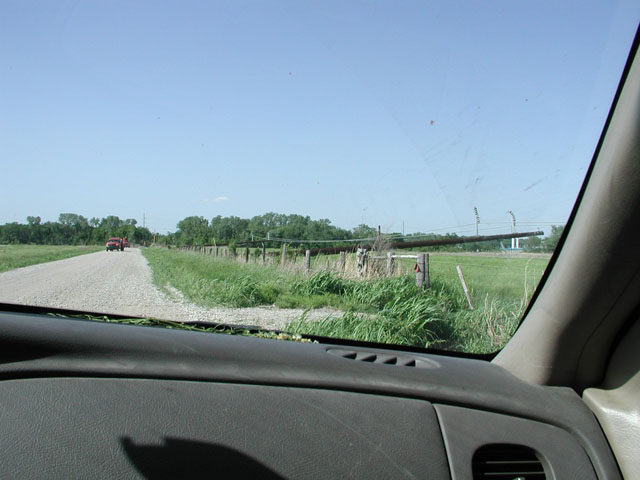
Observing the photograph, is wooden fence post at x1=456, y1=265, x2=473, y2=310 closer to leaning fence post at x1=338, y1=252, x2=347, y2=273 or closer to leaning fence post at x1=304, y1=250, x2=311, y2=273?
leaning fence post at x1=338, y1=252, x2=347, y2=273

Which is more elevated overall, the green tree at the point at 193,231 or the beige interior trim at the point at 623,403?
the green tree at the point at 193,231

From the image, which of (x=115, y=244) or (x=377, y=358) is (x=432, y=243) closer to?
(x=377, y=358)

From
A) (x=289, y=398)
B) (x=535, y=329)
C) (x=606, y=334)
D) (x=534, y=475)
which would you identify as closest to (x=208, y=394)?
(x=289, y=398)

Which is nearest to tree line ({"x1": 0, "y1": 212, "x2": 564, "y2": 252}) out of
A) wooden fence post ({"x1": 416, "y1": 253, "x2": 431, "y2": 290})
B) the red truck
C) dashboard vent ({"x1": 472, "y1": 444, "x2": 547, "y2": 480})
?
the red truck

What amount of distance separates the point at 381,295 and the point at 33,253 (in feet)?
7.36

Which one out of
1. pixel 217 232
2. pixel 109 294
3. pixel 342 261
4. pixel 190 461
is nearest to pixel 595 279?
pixel 190 461

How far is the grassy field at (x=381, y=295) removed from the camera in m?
3.02

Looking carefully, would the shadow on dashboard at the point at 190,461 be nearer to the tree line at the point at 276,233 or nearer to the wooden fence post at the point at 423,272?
the tree line at the point at 276,233

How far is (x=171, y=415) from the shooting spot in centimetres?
200

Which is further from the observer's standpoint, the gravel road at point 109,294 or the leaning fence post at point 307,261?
the leaning fence post at point 307,261

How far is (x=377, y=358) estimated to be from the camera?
252 cm

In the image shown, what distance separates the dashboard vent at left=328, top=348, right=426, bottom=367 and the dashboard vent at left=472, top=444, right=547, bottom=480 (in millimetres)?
531

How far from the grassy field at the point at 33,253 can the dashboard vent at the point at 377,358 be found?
6.22 feet

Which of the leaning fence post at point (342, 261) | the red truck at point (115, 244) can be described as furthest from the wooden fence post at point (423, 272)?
the red truck at point (115, 244)
